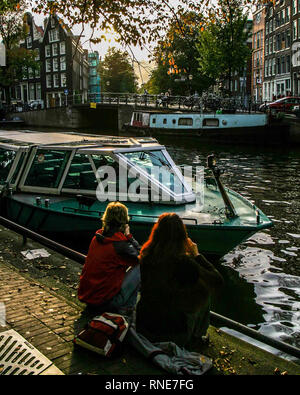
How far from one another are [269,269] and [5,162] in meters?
6.84

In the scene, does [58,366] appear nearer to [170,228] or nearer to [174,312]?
[174,312]

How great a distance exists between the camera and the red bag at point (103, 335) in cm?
429

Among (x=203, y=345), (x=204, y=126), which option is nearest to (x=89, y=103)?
(x=204, y=126)

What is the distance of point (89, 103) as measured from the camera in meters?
52.7

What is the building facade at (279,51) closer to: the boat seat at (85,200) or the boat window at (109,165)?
the boat window at (109,165)

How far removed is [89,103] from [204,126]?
772 inches

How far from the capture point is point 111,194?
957cm

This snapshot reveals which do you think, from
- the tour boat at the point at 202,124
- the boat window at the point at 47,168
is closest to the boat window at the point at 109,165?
the boat window at the point at 47,168

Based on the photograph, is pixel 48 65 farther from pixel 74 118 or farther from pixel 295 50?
pixel 295 50

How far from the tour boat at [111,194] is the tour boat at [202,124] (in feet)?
83.1

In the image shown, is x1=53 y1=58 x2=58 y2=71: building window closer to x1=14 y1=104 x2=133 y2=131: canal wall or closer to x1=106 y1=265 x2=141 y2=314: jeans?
x1=14 y1=104 x2=133 y2=131: canal wall

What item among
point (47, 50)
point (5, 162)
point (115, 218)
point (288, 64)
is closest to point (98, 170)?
point (5, 162)

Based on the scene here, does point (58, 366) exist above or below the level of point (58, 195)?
below
